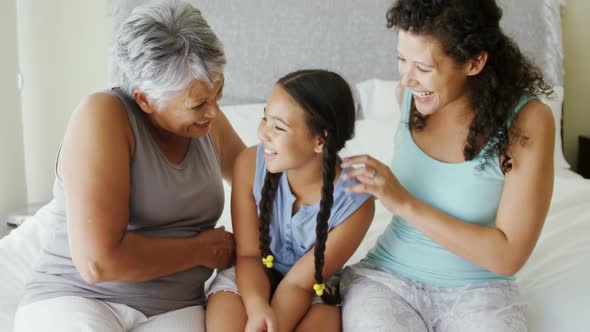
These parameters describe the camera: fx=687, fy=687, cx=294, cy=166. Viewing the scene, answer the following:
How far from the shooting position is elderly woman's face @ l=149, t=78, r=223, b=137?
147cm

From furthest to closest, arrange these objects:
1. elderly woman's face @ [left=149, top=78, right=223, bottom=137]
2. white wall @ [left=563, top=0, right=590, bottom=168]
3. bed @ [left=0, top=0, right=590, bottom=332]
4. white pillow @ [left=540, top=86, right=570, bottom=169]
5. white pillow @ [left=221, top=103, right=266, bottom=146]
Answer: white wall @ [left=563, top=0, right=590, bottom=168], bed @ [left=0, top=0, right=590, bottom=332], white pillow @ [left=540, top=86, right=570, bottom=169], white pillow @ [left=221, top=103, right=266, bottom=146], elderly woman's face @ [left=149, top=78, right=223, bottom=137]

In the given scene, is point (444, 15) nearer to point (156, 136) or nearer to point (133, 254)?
point (156, 136)

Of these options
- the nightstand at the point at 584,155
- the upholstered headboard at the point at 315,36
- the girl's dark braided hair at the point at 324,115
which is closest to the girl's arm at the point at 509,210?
the girl's dark braided hair at the point at 324,115

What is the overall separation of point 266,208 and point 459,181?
0.44 meters

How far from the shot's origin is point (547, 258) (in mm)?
1916

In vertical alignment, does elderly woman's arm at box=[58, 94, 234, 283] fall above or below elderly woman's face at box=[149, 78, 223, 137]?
below

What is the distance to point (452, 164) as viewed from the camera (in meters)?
1.54

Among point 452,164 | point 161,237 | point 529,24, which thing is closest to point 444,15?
point 452,164

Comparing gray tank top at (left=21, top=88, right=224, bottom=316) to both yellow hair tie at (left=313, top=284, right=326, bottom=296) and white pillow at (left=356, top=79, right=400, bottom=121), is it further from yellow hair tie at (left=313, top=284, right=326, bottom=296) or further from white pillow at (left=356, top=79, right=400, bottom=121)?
white pillow at (left=356, top=79, right=400, bottom=121)

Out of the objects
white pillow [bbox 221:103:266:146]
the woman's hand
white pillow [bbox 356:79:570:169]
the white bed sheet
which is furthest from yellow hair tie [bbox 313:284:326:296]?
white pillow [bbox 356:79:570:169]

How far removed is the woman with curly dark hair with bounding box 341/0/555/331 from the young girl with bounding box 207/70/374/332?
0.10m

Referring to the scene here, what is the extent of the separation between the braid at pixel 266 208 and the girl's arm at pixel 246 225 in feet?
0.08

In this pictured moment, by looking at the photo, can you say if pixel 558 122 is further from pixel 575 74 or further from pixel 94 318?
pixel 94 318

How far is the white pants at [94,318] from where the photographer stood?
4.48 feet
